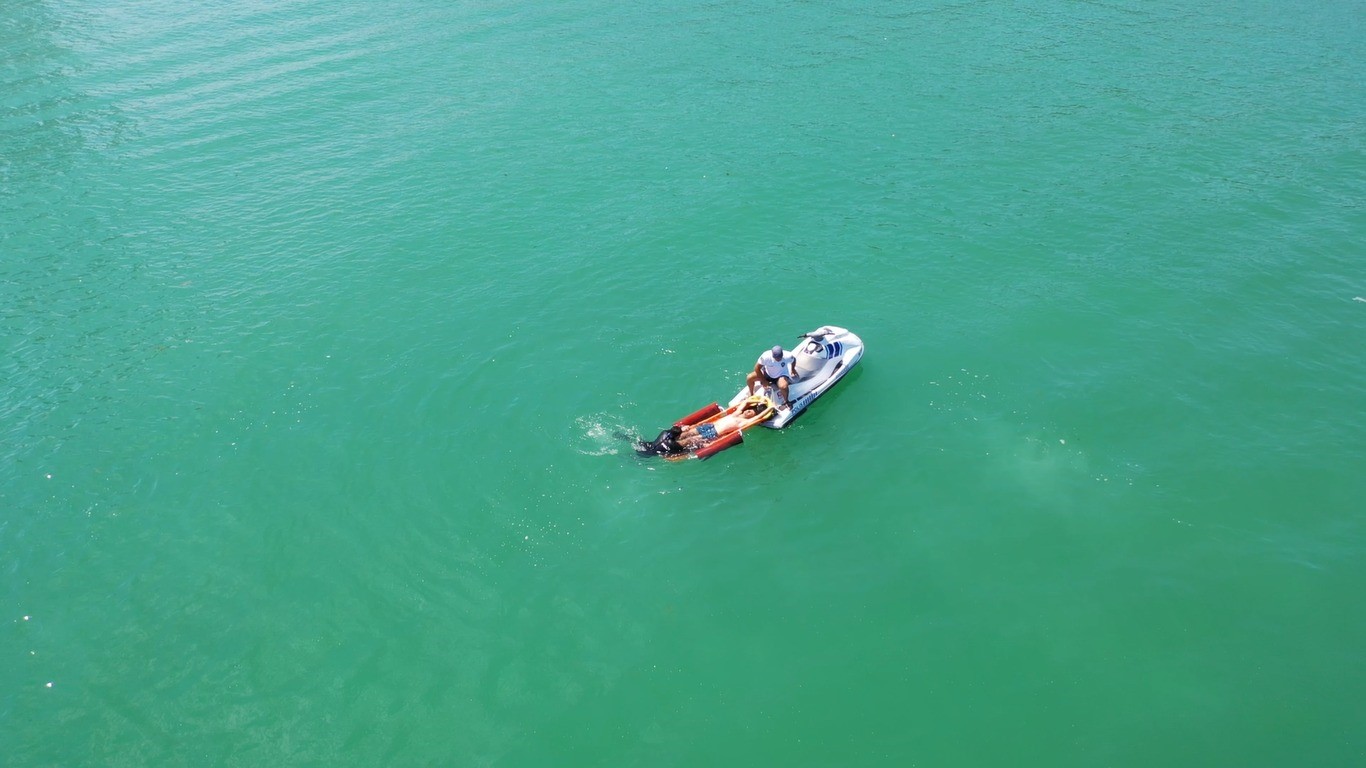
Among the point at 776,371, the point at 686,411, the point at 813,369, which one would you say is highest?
the point at 776,371

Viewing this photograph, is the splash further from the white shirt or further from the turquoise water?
the white shirt

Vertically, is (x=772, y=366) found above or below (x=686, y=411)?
above

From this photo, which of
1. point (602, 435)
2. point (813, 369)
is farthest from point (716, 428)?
point (813, 369)

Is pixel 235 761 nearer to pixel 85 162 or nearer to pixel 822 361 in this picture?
pixel 822 361

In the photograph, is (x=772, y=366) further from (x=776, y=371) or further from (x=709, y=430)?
(x=709, y=430)

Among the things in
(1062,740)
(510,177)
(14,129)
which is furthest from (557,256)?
(14,129)
